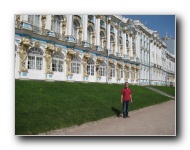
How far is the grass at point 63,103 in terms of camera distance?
5.52 m

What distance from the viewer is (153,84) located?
7.49 metres

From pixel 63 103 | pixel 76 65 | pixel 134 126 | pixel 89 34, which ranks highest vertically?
pixel 89 34

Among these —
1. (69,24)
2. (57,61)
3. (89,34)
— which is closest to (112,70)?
(89,34)

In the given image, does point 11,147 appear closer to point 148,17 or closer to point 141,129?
point 141,129

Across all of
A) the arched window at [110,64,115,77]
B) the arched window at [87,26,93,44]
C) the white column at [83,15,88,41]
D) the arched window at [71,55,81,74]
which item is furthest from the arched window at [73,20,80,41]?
the arched window at [110,64,115,77]

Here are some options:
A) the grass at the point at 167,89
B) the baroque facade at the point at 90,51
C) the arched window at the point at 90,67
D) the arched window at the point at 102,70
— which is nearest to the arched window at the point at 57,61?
the baroque facade at the point at 90,51

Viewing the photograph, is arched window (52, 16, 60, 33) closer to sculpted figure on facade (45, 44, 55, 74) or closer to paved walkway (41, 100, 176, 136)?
sculpted figure on facade (45, 44, 55, 74)

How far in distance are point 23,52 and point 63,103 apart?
1.39 metres

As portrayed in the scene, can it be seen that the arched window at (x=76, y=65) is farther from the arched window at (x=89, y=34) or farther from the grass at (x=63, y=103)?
the arched window at (x=89, y=34)

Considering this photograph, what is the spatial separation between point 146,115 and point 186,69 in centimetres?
150

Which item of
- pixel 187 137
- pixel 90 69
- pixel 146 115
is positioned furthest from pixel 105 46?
pixel 187 137

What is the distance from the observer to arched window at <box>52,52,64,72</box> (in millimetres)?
6676

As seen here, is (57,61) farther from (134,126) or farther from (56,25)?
(134,126)

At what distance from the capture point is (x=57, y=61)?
685 centimetres
